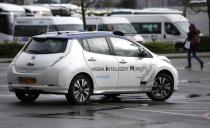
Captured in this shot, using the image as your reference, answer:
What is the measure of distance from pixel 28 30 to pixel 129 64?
2590 centimetres

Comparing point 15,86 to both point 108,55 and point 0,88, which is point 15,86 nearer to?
point 108,55

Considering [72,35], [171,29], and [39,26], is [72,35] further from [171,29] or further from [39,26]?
[171,29]

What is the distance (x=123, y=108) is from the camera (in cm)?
1341

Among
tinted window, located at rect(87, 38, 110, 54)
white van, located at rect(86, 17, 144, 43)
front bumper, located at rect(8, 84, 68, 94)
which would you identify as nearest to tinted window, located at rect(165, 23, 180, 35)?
white van, located at rect(86, 17, 144, 43)

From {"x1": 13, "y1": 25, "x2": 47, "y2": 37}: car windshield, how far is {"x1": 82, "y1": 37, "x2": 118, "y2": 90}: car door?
24946 mm

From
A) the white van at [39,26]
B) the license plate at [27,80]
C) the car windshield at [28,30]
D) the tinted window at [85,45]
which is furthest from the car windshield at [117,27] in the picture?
the license plate at [27,80]

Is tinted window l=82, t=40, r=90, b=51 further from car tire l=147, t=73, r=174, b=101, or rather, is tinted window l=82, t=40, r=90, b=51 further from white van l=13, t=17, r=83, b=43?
white van l=13, t=17, r=83, b=43

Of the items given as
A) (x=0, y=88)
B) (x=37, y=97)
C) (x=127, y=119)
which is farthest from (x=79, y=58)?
(x=0, y=88)

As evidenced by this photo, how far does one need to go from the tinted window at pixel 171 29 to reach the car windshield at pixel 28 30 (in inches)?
368

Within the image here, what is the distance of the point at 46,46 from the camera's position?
46.3ft

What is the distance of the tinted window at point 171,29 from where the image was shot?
1752 inches

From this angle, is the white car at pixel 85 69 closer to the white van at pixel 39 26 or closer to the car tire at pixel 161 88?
the car tire at pixel 161 88

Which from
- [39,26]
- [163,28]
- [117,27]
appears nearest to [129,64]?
[39,26]

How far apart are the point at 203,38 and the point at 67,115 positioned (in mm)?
30285
